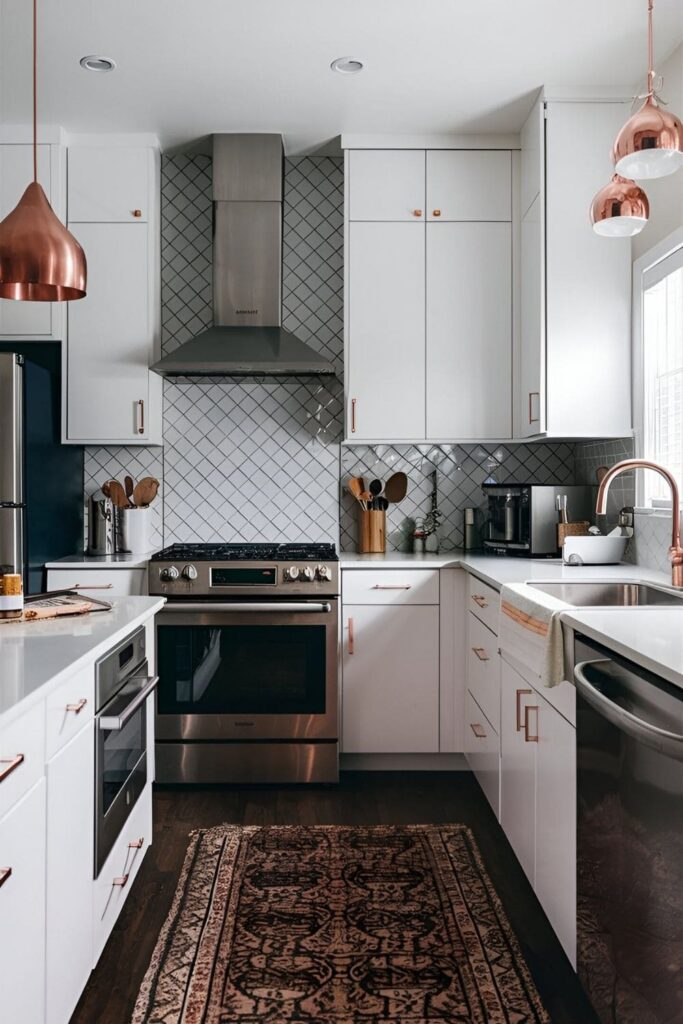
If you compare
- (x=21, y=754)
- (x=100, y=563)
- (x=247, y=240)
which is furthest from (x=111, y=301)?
(x=21, y=754)

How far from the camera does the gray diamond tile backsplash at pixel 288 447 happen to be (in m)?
3.89

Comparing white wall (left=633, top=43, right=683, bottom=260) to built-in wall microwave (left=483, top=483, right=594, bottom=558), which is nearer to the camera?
white wall (left=633, top=43, right=683, bottom=260)

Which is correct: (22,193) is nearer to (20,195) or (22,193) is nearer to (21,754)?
(20,195)

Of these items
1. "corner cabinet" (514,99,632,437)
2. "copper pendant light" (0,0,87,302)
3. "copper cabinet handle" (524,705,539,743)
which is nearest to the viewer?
"copper pendant light" (0,0,87,302)

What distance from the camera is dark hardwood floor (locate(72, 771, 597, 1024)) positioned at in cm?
196

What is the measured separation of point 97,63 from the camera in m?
2.98

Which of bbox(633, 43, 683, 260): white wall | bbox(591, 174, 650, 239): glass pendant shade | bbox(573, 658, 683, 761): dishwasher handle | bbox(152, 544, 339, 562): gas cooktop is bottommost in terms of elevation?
bbox(573, 658, 683, 761): dishwasher handle

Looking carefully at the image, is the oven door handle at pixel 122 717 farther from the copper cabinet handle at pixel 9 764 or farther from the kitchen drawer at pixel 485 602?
the kitchen drawer at pixel 485 602

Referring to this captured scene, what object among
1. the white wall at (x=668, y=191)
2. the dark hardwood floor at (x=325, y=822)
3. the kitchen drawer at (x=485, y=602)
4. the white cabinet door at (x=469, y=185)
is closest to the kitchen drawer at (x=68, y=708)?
the dark hardwood floor at (x=325, y=822)

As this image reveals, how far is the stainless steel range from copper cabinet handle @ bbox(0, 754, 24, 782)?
1990 mm

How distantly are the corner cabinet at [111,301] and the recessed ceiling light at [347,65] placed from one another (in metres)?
1.03

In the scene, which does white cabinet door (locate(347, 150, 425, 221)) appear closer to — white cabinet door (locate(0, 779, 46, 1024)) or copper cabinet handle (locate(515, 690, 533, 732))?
copper cabinet handle (locate(515, 690, 533, 732))

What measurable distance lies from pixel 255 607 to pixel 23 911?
1971 millimetres

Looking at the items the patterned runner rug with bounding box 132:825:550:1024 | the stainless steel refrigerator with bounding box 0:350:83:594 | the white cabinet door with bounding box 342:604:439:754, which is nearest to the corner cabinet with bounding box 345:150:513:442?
the white cabinet door with bounding box 342:604:439:754
